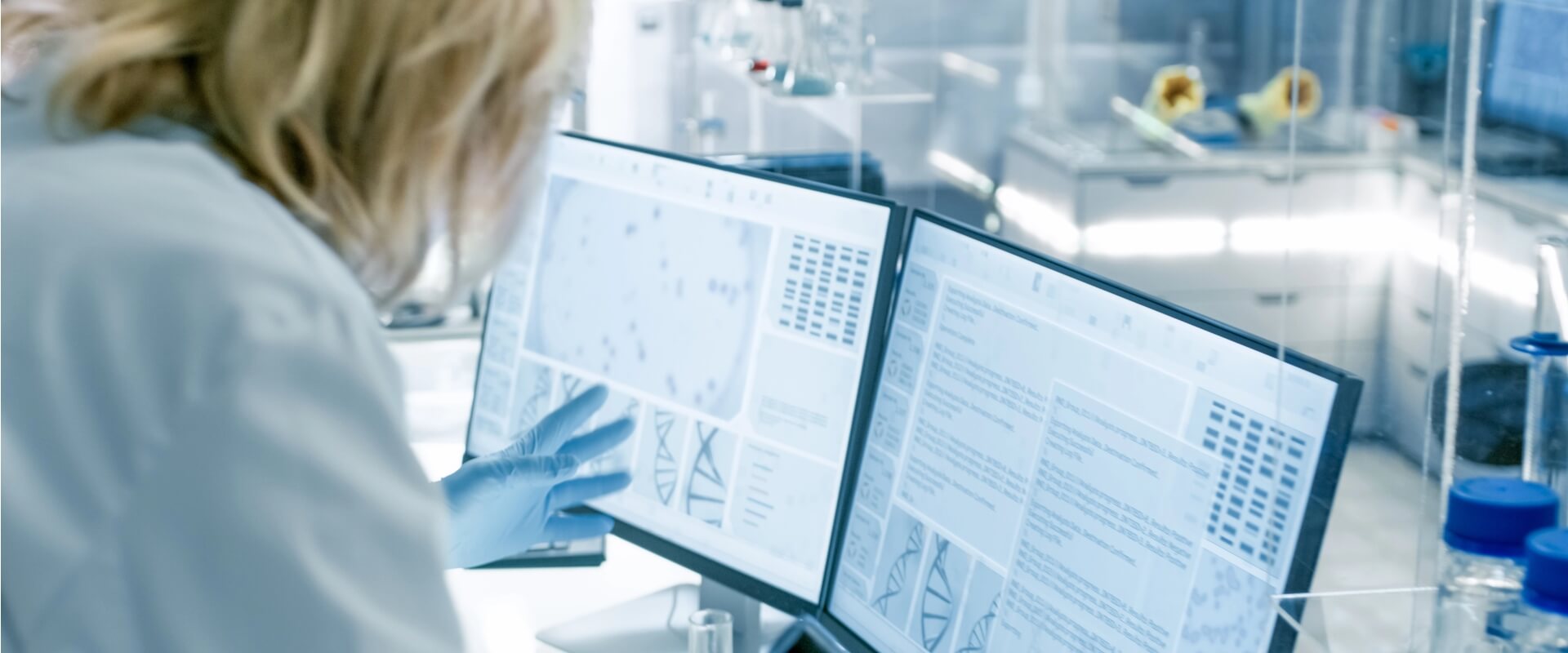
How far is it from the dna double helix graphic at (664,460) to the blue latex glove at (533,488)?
26 millimetres

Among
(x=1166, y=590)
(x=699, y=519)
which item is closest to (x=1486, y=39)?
(x=1166, y=590)

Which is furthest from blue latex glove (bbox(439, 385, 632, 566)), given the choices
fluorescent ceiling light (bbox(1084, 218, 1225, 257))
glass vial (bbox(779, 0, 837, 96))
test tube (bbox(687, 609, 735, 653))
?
fluorescent ceiling light (bbox(1084, 218, 1225, 257))

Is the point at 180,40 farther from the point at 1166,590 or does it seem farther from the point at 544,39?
the point at 1166,590

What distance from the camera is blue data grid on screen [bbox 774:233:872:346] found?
103cm

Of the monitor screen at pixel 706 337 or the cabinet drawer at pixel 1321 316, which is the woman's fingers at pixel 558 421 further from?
the cabinet drawer at pixel 1321 316

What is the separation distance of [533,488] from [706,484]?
154mm

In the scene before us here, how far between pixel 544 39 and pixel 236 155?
15 cm

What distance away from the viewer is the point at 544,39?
0.65 meters

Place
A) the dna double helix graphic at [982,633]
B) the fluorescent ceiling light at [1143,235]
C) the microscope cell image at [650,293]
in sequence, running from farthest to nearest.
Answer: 1. the fluorescent ceiling light at [1143,235]
2. the microscope cell image at [650,293]
3. the dna double helix graphic at [982,633]

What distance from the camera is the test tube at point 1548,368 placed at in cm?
65

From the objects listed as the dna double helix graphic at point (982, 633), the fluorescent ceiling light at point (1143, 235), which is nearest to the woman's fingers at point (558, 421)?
the dna double helix graphic at point (982, 633)

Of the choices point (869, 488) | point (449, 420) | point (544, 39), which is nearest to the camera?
point (544, 39)

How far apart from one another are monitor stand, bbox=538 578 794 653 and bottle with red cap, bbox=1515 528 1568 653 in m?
0.75

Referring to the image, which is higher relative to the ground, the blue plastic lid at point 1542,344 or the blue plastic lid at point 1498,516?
the blue plastic lid at point 1542,344
